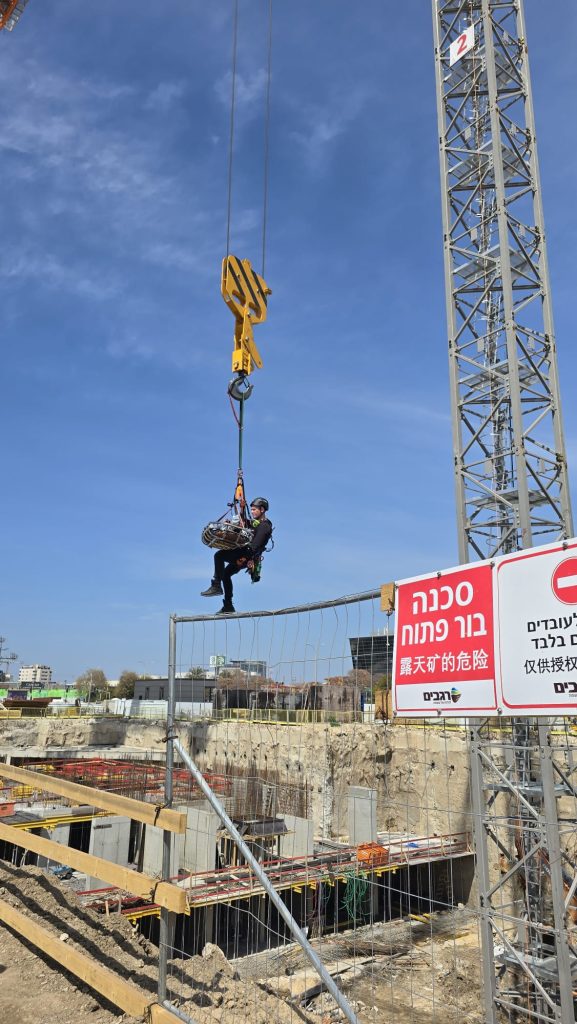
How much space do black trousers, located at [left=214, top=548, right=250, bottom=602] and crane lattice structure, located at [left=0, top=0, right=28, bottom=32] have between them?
26098mm

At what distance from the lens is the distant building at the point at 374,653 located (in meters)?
4.00

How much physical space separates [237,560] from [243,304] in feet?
14.8

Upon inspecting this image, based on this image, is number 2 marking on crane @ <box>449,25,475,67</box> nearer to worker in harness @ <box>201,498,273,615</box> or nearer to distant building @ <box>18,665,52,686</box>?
worker in harness @ <box>201,498,273,615</box>

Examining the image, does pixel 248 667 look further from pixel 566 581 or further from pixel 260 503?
pixel 260 503

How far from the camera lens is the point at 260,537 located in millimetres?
8641

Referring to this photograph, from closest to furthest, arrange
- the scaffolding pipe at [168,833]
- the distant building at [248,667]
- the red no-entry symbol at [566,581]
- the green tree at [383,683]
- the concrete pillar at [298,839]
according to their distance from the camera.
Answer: the red no-entry symbol at [566,581] < the scaffolding pipe at [168,833] < the green tree at [383,683] < the distant building at [248,667] < the concrete pillar at [298,839]

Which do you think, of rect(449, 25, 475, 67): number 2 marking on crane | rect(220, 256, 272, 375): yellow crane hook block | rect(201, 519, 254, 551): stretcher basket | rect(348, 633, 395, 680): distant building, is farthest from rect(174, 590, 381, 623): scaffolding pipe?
rect(449, 25, 475, 67): number 2 marking on crane

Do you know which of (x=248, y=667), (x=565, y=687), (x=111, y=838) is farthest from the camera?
(x=111, y=838)

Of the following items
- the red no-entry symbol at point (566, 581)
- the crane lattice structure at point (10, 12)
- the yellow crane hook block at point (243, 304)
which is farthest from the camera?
the crane lattice structure at point (10, 12)

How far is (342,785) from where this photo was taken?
2125 centimetres

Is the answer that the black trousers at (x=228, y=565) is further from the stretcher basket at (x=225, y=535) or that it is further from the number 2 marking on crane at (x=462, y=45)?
the number 2 marking on crane at (x=462, y=45)

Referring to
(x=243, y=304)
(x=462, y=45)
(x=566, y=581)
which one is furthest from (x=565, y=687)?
(x=462, y=45)

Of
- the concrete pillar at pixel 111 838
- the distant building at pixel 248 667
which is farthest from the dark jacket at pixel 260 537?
the concrete pillar at pixel 111 838

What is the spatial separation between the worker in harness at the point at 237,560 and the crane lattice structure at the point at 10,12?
25.7 metres
